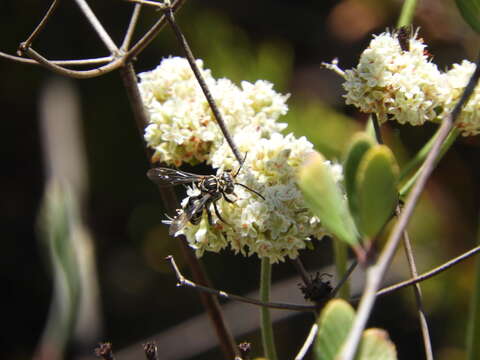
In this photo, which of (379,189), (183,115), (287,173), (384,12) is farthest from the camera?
(384,12)

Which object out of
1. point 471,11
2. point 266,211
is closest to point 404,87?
point 471,11

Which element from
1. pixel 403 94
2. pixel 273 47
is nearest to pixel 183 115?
pixel 403 94

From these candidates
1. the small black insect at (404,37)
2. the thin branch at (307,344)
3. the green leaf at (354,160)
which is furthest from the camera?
the small black insect at (404,37)

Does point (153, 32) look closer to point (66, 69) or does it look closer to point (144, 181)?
point (66, 69)

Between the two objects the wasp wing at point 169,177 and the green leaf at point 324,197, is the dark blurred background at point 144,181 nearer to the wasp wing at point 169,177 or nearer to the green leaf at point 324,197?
the wasp wing at point 169,177

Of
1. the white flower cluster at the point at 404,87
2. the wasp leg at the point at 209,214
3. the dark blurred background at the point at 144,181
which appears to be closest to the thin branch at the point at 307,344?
the wasp leg at the point at 209,214

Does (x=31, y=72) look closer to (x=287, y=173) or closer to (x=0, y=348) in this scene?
(x=0, y=348)

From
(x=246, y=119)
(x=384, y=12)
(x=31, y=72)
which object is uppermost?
(x=31, y=72)
